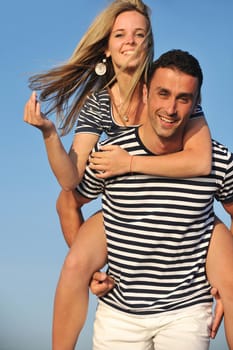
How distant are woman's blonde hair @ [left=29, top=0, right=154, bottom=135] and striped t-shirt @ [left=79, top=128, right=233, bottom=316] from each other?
3.62ft

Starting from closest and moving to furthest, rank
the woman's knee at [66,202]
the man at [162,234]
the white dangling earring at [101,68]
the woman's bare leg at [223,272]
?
the man at [162,234]
the woman's bare leg at [223,272]
the woman's knee at [66,202]
the white dangling earring at [101,68]

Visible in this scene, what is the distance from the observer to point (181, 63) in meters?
4.55

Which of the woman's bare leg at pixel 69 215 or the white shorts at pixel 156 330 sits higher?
the woman's bare leg at pixel 69 215

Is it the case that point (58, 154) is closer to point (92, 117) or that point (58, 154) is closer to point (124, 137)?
point (124, 137)

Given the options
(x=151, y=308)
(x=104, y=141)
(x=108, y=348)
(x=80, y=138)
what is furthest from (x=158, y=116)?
(x=108, y=348)

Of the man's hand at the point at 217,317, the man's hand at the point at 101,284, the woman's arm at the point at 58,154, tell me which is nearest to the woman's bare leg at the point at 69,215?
the woman's arm at the point at 58,154

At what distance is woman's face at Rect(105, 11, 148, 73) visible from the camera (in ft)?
17.8

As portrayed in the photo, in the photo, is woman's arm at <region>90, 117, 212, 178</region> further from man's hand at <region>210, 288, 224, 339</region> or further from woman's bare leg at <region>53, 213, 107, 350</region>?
man's hand at <region>210, 288, 224, 339</region>

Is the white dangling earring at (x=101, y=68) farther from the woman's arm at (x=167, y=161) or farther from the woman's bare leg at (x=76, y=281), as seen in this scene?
the woman's bare leg at (x=76, y=281)

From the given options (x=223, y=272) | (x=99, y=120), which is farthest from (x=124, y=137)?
(x=223, y=272)

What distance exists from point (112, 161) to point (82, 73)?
1529mm

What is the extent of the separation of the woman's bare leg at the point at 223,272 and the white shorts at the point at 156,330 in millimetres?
129

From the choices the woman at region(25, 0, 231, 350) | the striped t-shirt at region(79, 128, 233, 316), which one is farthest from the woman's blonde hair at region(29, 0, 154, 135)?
the striped t-shirt at region(79, 128, 233, 316)

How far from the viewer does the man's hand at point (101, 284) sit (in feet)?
15.7
